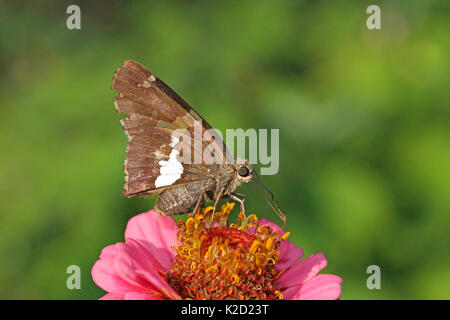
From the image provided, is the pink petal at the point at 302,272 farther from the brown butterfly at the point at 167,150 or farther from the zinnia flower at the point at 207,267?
the brown butterfly at the point at 167,150

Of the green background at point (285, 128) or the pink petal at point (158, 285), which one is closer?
the pink petal at point (158, 285)

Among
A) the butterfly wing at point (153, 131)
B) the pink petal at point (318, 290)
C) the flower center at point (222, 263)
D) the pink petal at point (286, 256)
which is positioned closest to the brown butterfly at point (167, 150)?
the butterfly wing at point (153, 131)

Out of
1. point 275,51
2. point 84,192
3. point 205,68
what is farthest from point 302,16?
point 84,192

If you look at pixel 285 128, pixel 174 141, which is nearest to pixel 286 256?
pixel 174 141

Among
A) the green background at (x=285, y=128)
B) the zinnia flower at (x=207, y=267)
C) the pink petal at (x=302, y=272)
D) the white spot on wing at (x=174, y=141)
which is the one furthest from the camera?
the green background at (x=285, y=128)

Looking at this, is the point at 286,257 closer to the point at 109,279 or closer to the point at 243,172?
the point at 243,172

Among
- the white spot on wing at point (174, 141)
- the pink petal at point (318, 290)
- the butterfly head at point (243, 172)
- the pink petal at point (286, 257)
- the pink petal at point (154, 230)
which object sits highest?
the white spot on wing at point (174, 141)
